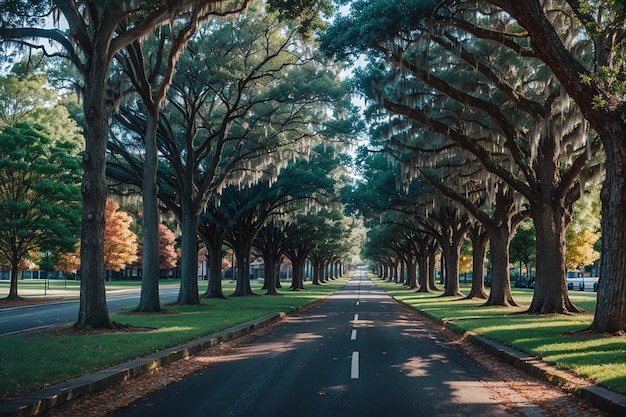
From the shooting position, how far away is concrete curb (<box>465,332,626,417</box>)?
23.0 feet

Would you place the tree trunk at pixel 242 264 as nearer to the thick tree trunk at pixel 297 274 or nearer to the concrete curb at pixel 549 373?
the thick tree trunk at pixel 297 274

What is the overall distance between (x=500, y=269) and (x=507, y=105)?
9.43 m

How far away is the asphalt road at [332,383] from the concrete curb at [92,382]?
0.79 m

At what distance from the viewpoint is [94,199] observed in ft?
49.2

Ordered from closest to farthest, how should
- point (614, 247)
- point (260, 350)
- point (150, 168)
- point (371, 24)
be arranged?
1. point (614, 247)
2. point (260, 350)
3. point (371, 24)
4. point (150, 168)

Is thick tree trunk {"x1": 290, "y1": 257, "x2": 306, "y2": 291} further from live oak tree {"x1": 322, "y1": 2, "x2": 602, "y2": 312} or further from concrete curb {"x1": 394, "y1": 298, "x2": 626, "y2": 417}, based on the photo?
→ concrete curb {"x1": 394, "y1": 298, "x2": 626, "y2": 417}

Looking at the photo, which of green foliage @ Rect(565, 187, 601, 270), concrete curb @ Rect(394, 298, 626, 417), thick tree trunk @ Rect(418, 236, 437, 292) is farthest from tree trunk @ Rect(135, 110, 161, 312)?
thick tree trunk @ Rect(418, 236, 437, 292)

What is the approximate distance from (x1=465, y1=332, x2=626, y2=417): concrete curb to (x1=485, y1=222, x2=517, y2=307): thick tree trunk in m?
13.1

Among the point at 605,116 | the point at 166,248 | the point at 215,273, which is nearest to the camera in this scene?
the point at 605,116

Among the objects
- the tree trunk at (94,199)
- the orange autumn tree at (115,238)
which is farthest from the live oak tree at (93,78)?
the orange autumn tree at (115,238)

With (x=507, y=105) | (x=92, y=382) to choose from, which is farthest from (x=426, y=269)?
(x=92, y=382)

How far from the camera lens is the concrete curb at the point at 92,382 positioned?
263 inches

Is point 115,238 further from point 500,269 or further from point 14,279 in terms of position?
point 500,269

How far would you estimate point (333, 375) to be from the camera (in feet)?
32.2
